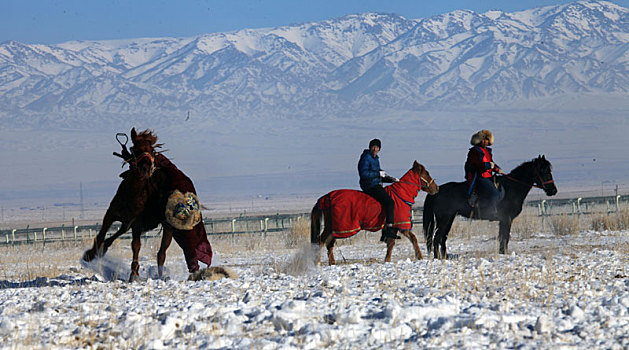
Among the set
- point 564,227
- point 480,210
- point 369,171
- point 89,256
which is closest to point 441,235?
point 480,210

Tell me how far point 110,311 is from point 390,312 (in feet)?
8.59

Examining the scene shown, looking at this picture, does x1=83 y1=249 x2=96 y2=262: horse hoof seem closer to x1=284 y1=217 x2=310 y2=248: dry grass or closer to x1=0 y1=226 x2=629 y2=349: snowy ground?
x1=0 y1=226 x2=629 y2=349: snowy ground

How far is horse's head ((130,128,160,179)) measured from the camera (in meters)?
11.3

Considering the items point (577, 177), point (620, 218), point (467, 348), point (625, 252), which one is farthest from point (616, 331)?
point (577, 177)

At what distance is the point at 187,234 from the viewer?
39.7 ft

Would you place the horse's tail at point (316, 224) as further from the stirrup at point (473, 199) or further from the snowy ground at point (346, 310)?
the stirrup at point (473, 199)

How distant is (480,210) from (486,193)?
306mm

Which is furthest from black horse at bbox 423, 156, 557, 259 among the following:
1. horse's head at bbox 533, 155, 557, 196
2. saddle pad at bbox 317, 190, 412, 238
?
saddle pad at bbox 317, 190, 412, 238

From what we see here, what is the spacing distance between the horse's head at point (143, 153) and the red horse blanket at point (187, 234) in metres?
0.19

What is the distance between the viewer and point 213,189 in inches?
6432

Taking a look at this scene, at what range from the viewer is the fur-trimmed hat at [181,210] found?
11469mm

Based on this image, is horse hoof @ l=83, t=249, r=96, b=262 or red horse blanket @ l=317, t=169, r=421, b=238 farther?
red horse blanket @ l=317, t=169, r=421, b=238

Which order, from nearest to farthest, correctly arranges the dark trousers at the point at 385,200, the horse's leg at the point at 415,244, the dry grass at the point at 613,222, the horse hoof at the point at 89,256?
A: the horse hoof at the point at 89,256 < the horse's leg at the point at 415,244 < the dark trousers at the point at 385,200 < the dry grass at the point at 613,222

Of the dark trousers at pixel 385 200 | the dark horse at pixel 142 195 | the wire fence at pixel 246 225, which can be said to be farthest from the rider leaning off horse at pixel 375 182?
the wire fence at pixel 246 225
